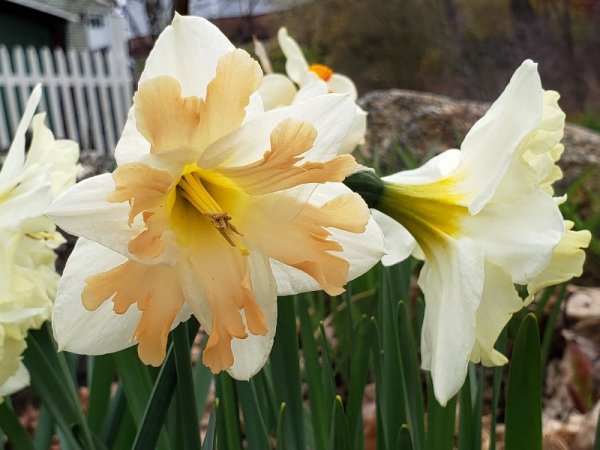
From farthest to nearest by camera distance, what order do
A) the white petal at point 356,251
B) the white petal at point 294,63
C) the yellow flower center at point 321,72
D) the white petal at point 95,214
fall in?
the yellow flower center at point 321,72 → the white petal at point 294,63 → the white petal at point 356,251 → the white petal at point 95,214

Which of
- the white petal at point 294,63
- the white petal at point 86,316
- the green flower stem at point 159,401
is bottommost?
the green flower stem at point 159,401

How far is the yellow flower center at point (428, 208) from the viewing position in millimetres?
704

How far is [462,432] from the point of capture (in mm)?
878

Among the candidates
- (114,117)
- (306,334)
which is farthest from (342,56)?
(306,334)

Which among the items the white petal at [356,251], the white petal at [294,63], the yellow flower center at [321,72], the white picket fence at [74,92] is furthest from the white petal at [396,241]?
the white picket fence at [74,92]

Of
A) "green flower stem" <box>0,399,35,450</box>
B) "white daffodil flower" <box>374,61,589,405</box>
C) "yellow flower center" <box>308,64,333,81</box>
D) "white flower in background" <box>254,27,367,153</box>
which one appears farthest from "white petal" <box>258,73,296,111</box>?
"green flower stem" <box>0,399,35,450</box>

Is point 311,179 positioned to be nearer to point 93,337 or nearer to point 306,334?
point 93,337

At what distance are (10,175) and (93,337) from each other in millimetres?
328

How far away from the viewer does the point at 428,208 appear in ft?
2.36

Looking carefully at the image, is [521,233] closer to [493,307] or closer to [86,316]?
[493,307]

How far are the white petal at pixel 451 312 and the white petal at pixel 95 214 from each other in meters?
0.29

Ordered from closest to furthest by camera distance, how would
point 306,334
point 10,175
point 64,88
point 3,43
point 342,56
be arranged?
point 10,175 < point 306,334 < point 64,88 < point 3,43 < point 342,56

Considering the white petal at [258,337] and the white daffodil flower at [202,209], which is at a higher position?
the white daffodil flower at [202,209]

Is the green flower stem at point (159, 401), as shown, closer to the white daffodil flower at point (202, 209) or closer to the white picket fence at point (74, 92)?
the white daffodil flower at point (202, 209)
